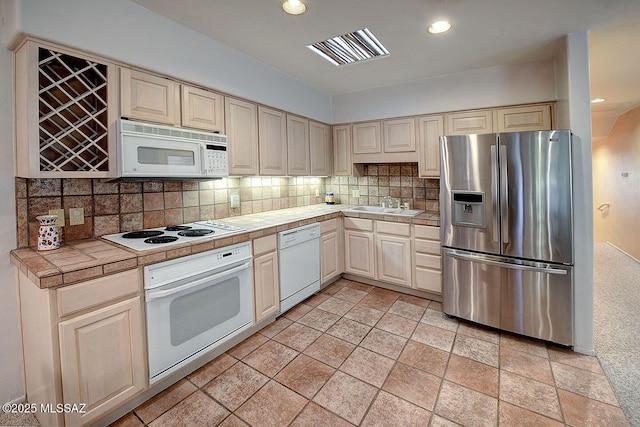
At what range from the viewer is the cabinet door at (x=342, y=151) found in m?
3.84

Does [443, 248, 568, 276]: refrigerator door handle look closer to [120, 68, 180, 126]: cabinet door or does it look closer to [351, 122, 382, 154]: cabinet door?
[351, 122, 382, 154]: cabinet door

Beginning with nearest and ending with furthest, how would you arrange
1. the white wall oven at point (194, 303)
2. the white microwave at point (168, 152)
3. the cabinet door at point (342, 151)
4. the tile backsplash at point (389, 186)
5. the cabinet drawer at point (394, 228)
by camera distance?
the white wall oven at point (194, 303) → the white microwave at point (168, 152) → the cabinet drawer at point (394, 228) → the tile backsplash at point (389, 186) → the cabinet door at point (342, 151)

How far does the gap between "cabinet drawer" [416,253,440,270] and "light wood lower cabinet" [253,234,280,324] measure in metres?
1.50

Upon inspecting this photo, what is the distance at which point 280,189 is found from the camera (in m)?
3.53

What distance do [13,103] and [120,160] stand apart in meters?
0.63

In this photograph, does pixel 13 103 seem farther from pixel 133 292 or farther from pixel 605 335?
pixel 605 335

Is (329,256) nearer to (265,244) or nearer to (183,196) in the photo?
(265,244)

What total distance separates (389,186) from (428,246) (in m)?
1.10

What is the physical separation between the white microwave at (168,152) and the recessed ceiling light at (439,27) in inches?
70.2

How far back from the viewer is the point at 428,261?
302cm

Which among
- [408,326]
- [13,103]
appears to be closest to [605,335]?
[408,326]

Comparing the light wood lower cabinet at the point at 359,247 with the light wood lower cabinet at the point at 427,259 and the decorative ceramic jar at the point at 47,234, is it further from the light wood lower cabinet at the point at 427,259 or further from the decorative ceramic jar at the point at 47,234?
the decorative ceramic jar at the point at 47,234

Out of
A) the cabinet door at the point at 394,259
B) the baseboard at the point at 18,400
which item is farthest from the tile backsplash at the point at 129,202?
the cabinet door at the point at 394,259

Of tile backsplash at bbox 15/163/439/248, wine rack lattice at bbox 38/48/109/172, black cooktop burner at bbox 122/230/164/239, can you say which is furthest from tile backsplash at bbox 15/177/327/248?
wine rack lattice at bbox 38/48/109/172
